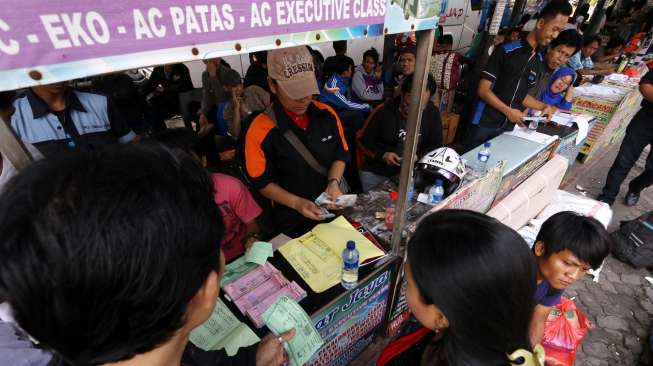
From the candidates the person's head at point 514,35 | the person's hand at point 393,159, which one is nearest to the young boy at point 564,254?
the person's hand at point 393,159

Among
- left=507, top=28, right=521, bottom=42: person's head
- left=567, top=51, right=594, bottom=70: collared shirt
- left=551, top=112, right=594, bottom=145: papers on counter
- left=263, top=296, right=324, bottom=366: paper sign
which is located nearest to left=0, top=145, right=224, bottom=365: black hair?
left=263, top=296, right=324, bottom=366: paper sign

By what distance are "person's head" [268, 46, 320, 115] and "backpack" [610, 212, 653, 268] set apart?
170 inches

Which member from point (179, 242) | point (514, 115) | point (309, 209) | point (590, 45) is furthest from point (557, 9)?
point (590, 45)

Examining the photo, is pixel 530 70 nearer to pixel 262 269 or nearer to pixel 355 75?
pixel 355 75

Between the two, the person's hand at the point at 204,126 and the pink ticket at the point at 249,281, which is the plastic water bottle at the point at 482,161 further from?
the person's hand at the point at 204,126

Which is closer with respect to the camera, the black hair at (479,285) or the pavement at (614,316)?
the black hair at (479,285)

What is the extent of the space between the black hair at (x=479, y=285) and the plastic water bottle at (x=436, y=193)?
148 cm

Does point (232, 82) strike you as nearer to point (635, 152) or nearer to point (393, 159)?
point (393, 159)

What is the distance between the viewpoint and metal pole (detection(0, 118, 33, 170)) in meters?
0.77

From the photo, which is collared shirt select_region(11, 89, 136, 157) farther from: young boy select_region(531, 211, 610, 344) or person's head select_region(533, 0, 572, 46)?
person's head select_region(533, 0, 572, 46)

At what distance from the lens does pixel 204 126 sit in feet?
16.0

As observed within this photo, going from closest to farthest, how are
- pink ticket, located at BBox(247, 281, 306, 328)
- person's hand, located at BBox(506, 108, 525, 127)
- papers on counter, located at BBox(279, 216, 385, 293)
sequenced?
pink ticket, located at BBox(247, 281, 306, 328), papers on counter, located at BBox(279, 216, 385, 293), person's hand, located at BBox(506, 108, 525, 127)

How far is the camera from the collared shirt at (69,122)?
7.27ft

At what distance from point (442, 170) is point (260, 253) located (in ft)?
5.51
